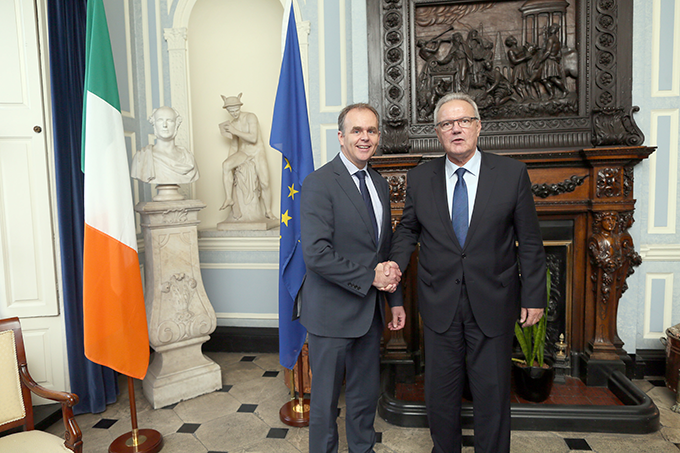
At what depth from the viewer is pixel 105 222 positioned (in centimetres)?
243

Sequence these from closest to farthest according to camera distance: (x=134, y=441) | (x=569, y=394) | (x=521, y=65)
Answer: (x=134, y=441), (x=569, y=394), (x=521, y=65)

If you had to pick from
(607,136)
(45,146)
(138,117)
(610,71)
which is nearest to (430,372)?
(607,136)

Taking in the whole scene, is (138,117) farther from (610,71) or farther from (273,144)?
(610,71)

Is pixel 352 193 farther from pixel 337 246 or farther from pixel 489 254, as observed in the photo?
pixel 489 254

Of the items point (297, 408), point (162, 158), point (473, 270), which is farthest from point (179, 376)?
point (473, 270)

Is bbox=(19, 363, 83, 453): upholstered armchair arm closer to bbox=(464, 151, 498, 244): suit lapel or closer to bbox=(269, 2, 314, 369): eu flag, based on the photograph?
bbox=(269, 2, 314, 369): eu flag

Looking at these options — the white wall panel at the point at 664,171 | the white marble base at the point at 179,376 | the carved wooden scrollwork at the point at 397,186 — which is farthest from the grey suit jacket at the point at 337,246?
the white wall panel at the point at 664,171

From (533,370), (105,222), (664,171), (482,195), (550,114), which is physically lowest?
(533,370)

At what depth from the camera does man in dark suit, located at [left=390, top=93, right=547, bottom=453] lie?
1.99 metres

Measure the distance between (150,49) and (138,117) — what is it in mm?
611

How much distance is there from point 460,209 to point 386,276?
47 cm

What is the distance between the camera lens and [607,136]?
122 inches

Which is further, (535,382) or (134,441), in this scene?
(535,382)

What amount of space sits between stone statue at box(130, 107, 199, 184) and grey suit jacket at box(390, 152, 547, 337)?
71.9 inches
